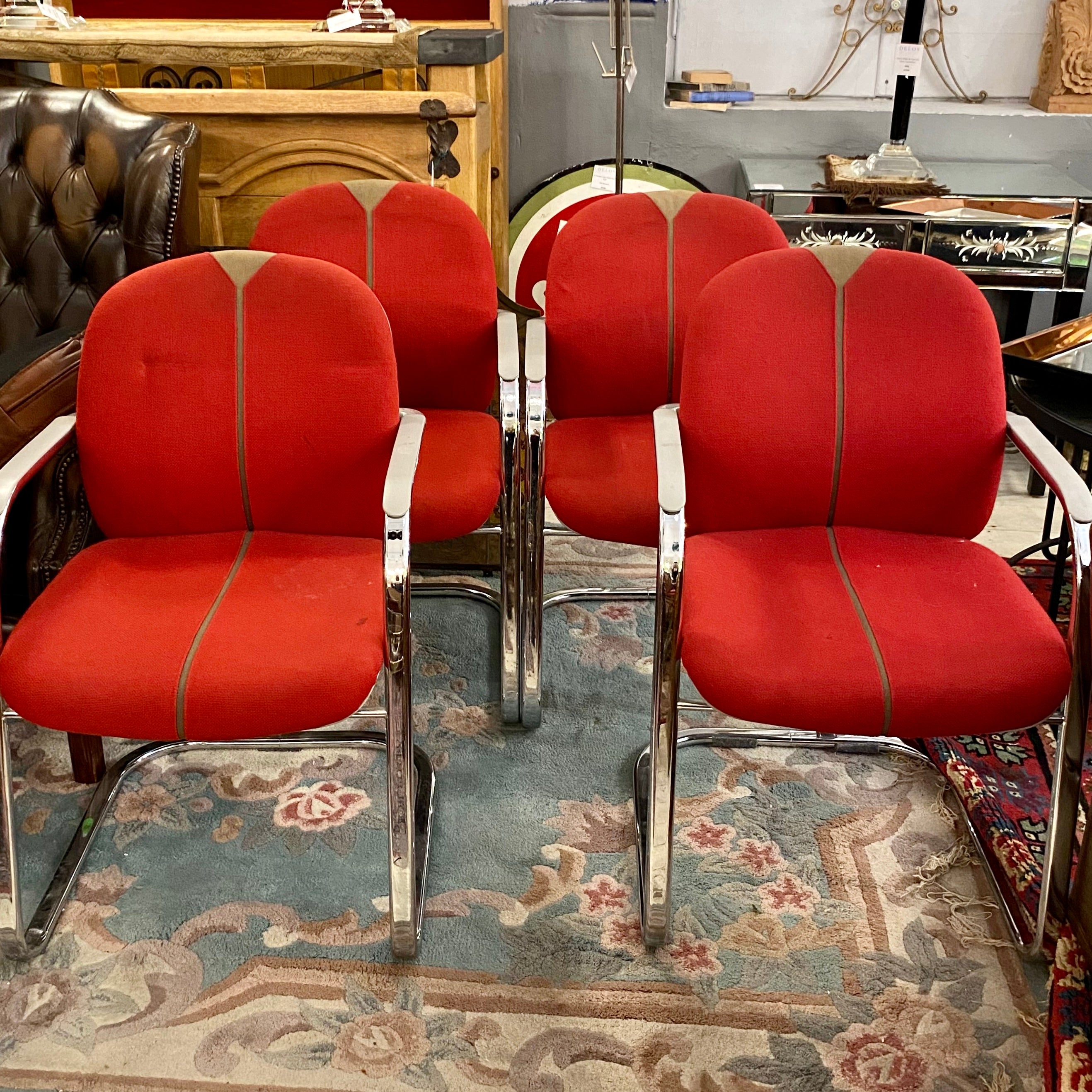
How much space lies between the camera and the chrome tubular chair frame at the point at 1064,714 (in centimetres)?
142

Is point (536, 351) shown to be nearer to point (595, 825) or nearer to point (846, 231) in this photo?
point (595, 825)

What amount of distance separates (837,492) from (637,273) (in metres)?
0.61

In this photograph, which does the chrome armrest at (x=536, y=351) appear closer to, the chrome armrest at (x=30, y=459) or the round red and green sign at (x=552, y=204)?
the chrome armrest at (x=30, y=459)

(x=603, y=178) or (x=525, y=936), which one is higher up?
(x=603, y=178)

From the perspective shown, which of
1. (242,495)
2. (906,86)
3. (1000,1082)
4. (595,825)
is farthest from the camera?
(906,86)

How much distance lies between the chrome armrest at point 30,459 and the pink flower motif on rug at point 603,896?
908 millimetres

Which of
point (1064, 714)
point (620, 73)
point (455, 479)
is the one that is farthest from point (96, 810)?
point (620, 73)

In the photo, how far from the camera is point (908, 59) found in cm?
282

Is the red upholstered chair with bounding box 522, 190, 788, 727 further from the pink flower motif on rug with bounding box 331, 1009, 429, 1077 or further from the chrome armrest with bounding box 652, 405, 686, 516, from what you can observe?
the pink flower motif on rug with bounding box 331, 1009, 429, 1077

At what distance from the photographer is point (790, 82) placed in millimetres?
3359

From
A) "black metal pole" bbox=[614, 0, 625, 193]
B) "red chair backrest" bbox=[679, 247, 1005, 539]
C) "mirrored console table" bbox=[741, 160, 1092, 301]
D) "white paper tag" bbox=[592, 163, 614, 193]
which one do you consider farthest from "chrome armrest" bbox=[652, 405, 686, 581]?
"white paper tag" bbox=[592, 163, 614, 193]

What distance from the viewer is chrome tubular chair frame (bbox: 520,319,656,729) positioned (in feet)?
6.20

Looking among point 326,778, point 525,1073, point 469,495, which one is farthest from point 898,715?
point 326,778

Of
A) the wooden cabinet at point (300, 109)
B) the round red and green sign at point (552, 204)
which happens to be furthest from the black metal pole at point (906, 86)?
the wooden cabinet at point (300, 109)
